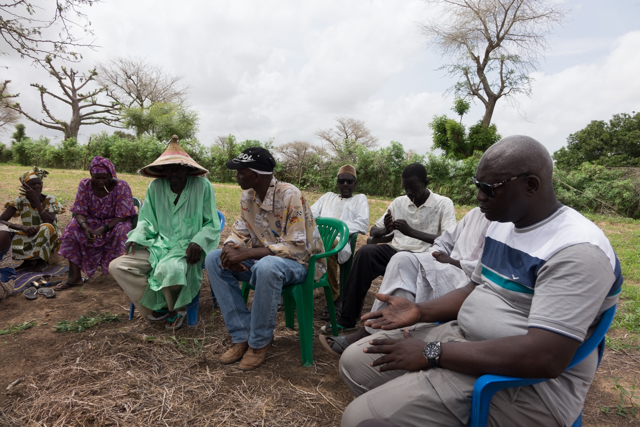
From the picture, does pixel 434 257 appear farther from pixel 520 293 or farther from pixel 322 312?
pixel 322 312

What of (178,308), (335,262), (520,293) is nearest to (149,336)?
(178,308)

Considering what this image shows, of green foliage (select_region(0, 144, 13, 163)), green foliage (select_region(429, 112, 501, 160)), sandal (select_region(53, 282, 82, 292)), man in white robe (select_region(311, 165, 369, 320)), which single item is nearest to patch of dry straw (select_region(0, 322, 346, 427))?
man in white robe (select_region(311, 165, 369, 320))

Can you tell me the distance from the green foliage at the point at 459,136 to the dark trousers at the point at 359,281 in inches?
811

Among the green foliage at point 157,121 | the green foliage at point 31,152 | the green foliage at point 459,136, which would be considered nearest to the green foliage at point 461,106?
the green foliage at point 459,136

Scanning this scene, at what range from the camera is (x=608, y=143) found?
98.1ft

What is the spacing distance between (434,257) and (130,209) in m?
3.47

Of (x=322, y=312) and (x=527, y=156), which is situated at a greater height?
(x=527, y=156)

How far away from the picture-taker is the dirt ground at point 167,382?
7.17 feet

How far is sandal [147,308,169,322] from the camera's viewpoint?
3.42 m

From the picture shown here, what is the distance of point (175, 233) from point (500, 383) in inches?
121

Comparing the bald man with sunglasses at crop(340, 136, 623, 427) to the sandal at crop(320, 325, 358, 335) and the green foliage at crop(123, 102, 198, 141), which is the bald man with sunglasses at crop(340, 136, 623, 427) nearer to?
the sandal at crop(320, 325, 358, 335)

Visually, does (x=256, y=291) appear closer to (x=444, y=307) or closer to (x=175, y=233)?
(x=444, y=307)

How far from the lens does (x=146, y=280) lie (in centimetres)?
341

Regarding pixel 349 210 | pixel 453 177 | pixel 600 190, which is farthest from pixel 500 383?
pixel 453 177
